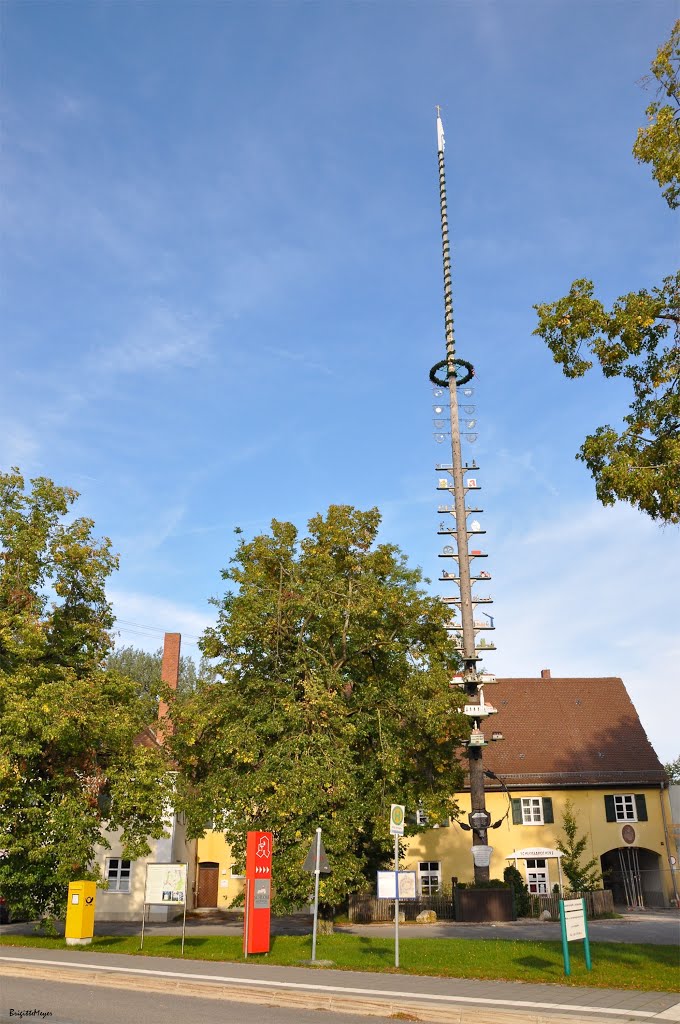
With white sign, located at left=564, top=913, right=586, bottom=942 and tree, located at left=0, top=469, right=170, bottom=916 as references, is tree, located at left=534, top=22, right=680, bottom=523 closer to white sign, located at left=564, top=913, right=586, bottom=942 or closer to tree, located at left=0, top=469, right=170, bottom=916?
white sign, located at left=564, top=913, right=586, bottom=942

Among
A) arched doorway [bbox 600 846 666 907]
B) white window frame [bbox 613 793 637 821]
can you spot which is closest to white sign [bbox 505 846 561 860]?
arched doorway [bbox 600 846 666 907]

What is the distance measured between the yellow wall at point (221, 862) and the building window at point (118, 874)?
4.68 metres

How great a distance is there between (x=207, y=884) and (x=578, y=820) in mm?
16936

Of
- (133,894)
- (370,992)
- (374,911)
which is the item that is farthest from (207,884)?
(370,992)

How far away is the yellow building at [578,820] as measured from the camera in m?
34.6

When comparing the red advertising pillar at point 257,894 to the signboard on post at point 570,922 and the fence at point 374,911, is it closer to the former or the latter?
the signboard on post at point 570,922

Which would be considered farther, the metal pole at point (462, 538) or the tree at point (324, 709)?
the metal pole at point (462, 538)

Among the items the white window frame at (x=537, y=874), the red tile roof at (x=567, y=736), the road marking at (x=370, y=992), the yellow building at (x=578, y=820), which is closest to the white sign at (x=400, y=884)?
the road marking at (x=370, y=992)

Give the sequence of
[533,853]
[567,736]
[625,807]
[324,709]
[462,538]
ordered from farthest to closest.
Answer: [567,736], [625,807], [533,853], [462,538], [324,709]

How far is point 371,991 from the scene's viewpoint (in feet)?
38.3

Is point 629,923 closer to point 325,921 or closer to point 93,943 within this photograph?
point 325,921

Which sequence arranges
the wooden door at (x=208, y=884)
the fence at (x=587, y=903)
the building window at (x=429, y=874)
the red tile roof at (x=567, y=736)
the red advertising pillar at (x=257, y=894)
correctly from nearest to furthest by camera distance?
1. the red advertising pillar at (x=257, y=894)
2. the fence at (x=587, y=903)
3. the building window at (x=429, y=874)
4. the red tile roof at (x=567, y=736)
5. the wooden door at (x=208, y=884)

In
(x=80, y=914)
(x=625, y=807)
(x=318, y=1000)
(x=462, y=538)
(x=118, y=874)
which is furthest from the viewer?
(x=625, y=807)

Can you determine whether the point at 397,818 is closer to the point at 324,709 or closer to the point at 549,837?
the point at 324,709
